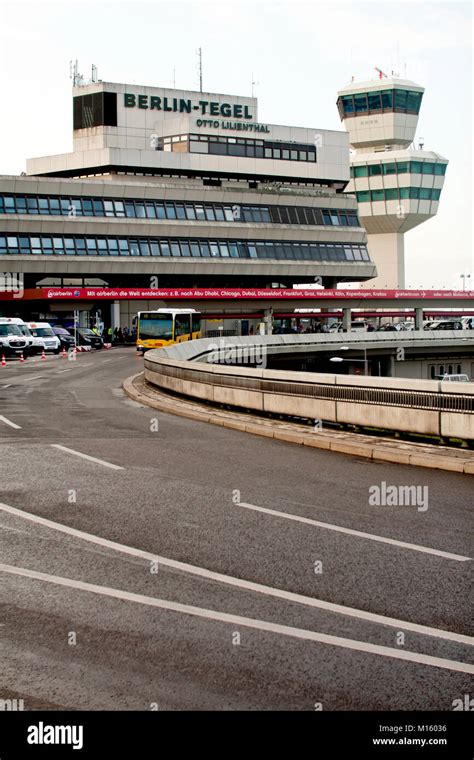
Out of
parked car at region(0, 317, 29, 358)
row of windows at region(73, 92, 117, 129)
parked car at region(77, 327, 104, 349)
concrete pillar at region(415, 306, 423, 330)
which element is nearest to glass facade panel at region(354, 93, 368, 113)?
concrete pillar at region(415, 306, 423, 330)

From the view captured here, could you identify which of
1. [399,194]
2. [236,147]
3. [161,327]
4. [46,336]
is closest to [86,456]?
[161,327]

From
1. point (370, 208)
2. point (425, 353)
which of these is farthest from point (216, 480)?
point (370, 208)

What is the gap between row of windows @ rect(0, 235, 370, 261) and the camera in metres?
86.3

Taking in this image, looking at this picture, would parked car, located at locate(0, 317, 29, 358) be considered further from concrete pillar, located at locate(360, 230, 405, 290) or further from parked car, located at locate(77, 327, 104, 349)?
concrete pillar, located at locate(360, 230, 405, 290)

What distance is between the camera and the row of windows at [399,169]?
4660 inches

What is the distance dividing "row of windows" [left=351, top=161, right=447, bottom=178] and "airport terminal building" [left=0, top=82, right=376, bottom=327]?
11110mm

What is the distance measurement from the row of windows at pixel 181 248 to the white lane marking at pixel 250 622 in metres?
80.5

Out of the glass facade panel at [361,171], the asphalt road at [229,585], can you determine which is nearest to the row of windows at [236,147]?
the glass facade panel at [361,171]

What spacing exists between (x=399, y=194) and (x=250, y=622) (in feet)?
385

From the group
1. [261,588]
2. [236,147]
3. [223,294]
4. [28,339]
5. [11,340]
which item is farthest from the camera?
[236,147]

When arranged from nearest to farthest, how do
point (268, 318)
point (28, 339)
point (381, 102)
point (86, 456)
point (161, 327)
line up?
point (86, 456) → point (28, 339) → point (161, 327) → point (268, 318) → point (381, 102)

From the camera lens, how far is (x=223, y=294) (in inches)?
3533

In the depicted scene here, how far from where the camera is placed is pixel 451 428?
15750mm

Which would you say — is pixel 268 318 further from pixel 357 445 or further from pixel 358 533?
pixel 358 533
